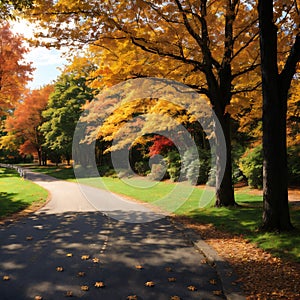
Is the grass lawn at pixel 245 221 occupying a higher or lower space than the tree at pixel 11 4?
lower

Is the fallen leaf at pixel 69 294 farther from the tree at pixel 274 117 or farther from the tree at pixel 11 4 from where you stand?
the tree at pixel 11 4

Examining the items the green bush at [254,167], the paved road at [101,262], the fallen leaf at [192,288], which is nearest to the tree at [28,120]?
the green bush at [254,167]

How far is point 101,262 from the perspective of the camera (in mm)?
5742

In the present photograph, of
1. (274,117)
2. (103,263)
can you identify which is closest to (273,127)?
(274,117)

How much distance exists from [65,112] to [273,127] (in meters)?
31.9

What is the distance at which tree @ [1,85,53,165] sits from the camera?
4278 cm

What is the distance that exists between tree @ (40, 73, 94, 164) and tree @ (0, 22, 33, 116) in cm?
1366

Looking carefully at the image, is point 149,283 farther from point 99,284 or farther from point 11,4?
point 11,4

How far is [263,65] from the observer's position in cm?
716

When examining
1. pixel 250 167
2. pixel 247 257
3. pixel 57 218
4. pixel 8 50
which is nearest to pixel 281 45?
pixel 247 257

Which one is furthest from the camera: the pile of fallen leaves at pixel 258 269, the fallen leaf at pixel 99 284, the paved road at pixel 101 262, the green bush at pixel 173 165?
the green bush at pixel 173 165

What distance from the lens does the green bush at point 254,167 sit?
635 inches

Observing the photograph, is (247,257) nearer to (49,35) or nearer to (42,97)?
(49,35)

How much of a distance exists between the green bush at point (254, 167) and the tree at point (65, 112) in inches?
928
